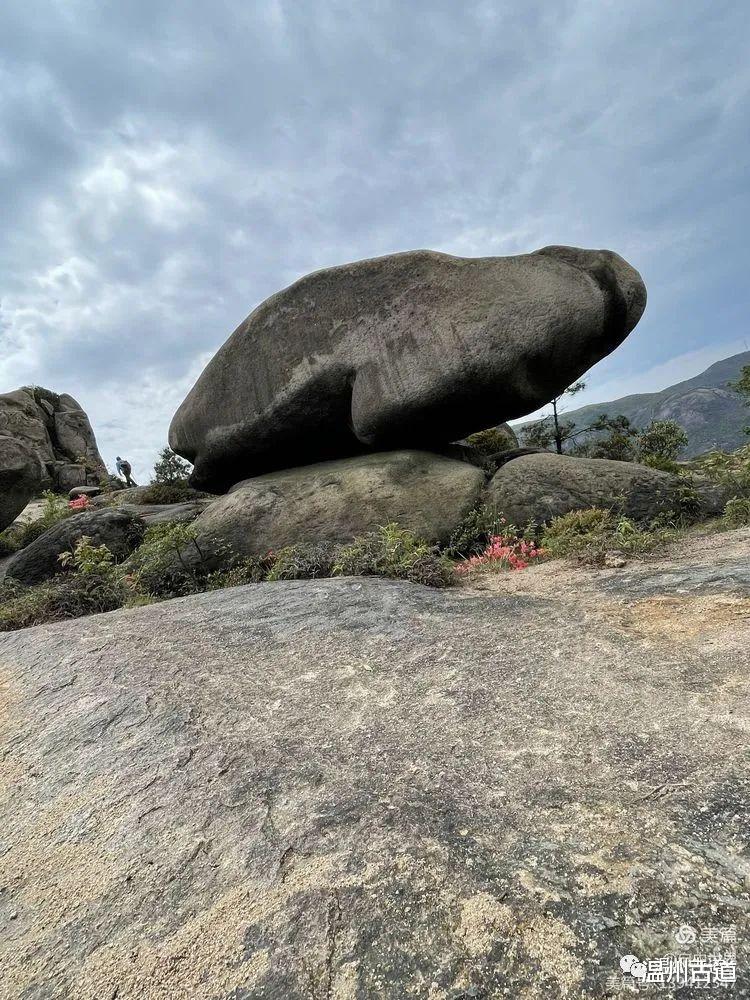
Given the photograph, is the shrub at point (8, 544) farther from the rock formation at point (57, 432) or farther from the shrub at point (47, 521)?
the rock formation at point (57, 432)

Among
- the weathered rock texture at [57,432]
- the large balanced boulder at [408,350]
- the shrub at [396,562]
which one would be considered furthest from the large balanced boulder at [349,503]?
the weathered rock texture at [57,432]

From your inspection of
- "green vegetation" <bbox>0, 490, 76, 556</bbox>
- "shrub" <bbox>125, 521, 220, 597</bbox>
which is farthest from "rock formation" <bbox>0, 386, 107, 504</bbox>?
"shrub" <bbox>125, 521, 220, 597</bbox>

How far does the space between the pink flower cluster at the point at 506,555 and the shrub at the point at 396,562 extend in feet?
1.35

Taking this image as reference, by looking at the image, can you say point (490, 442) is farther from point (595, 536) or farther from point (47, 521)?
point (47, 521)

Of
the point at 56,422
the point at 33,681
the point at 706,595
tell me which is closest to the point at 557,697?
the point at 706,595

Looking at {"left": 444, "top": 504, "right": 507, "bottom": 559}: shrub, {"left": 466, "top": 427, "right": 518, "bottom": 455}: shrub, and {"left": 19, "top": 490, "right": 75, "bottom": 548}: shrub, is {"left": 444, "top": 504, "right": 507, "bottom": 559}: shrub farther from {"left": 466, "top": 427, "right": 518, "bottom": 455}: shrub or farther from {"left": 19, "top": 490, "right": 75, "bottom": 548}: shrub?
{"left": 19, "top": 490, "right": 75, "bottom": 548}: shrub

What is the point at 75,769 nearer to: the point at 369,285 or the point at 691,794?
the point at 691,794

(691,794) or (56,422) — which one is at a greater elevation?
(56,422)

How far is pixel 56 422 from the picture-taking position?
31.4 m

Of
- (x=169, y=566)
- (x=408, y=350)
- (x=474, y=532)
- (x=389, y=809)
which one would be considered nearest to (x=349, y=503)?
(x=474, y=532)

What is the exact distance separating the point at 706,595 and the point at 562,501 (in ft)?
13.6

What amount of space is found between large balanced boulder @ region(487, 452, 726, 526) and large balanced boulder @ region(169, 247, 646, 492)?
5.09 ft

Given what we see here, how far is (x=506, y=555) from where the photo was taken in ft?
19.9

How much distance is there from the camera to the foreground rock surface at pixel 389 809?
1.38m
